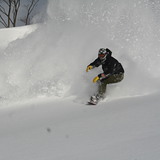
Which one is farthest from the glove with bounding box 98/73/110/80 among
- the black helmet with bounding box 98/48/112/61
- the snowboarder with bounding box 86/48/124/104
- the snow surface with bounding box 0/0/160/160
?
the snow surface with bounding box 0/0/160/160

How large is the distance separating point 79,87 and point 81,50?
4.11ft

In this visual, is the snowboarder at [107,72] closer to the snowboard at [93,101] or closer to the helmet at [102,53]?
the helmet at [102,53]

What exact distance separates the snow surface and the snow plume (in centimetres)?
2

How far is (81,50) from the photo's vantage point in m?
6.16

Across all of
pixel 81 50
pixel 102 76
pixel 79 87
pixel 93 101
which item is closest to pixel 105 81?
pixel 102 76

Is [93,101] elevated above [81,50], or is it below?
below

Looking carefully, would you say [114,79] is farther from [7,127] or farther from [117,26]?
[117,26]

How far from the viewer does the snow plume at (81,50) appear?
212 inches

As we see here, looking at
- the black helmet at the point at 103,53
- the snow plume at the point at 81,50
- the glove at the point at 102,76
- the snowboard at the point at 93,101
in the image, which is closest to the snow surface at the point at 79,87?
the snow plume at the point at 81,50

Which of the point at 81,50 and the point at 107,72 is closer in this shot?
the point at 107,72

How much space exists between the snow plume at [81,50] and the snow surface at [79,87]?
22mm

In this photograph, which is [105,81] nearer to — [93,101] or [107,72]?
[107,72]

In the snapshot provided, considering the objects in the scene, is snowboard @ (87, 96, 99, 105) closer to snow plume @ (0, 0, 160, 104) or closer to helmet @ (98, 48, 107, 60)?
snow plume @ (0, 0, 160, 104)

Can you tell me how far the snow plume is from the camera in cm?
537
